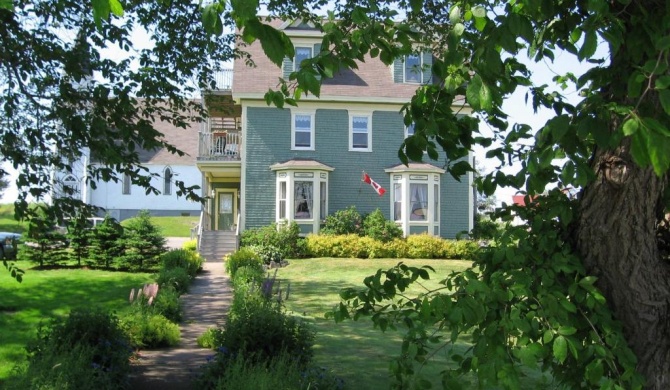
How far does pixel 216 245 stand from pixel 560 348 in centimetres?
2265

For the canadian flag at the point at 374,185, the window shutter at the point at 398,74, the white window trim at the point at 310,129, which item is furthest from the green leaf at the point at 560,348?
the window shutter at the point at 398,74

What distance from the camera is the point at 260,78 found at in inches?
1001

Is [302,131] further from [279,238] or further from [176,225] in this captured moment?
[176,225]

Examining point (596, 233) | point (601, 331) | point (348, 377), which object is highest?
point (596, 233)

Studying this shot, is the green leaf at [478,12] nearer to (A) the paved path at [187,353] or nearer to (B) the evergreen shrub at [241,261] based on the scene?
(A) the paved path at [187,353]

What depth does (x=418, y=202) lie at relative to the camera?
2553 centimetres

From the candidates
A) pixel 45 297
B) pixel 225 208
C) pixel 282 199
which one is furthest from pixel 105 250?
pixel 225 208

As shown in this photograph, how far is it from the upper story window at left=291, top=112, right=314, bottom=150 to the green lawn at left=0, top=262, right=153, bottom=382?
9.54 m

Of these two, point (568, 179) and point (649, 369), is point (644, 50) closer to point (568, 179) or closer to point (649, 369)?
point (568, 179)

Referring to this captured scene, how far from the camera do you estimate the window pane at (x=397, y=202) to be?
25.4 meters

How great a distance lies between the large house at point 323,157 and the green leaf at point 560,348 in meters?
22.2

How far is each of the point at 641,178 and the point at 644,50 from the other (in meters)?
0.57

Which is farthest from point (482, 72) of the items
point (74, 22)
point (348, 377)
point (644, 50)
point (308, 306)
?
point (308, 306)

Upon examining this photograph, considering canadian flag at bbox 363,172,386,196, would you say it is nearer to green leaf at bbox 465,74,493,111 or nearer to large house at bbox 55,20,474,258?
large house at bbox 55,20,474,258
